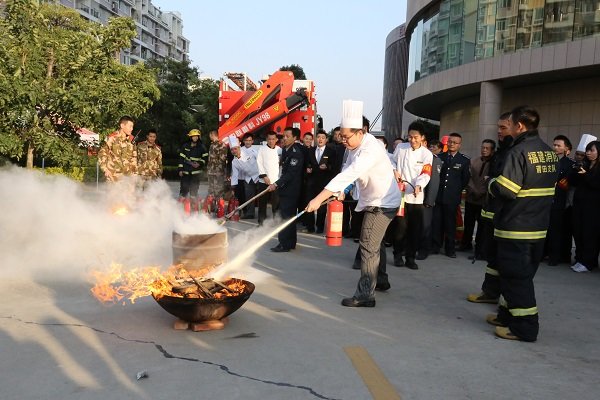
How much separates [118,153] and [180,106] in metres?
28.8

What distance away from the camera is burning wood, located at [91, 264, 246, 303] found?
4.64 m

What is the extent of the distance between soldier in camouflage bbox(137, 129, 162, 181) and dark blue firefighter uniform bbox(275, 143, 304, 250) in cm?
296

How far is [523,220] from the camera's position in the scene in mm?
4598

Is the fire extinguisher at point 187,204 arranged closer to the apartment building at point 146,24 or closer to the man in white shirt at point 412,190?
the man in white shirt at point 412,190

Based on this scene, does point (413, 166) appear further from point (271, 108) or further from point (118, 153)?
point (271, 108)

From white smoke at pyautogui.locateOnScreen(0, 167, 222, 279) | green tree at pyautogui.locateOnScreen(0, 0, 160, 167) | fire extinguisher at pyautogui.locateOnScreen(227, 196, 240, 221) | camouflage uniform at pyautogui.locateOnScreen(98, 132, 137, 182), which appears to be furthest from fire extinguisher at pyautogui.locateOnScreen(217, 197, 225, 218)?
camouflage uniform at pyautogui.locateOnScreen(98, 132, 137, 182)

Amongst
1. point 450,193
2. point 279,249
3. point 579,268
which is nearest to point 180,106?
point 279,249

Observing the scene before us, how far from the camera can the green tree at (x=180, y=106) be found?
34.7 m

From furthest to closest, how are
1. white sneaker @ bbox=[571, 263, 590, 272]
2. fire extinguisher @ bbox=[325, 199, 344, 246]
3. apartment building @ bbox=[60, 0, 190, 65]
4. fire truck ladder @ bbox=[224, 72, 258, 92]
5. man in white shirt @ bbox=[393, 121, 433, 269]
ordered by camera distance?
apartment building @ bbox=[60, 0, 190, 65] < fire truck ladder @ bbox=[224, 72, 258, 92] < white sneaker @ bbox=[571, 263, 590, 272] < man in white shirt @ bbox=[393, 121, 433, 269] < fire extinguisher @ bbox=[325, 199, 344, 246]

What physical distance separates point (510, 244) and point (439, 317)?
1.14 m

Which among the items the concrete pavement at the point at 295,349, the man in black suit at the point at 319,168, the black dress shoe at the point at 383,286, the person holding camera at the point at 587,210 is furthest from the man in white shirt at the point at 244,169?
the person holding camera at the point at 587,210

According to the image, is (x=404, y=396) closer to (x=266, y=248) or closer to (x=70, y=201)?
(x=266, y=248)

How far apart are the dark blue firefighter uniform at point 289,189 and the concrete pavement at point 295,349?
2252mm

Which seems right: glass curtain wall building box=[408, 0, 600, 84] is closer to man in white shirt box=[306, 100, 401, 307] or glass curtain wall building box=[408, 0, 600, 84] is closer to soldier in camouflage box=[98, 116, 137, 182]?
man in white shirt box=[306, 100, 401, 307]
